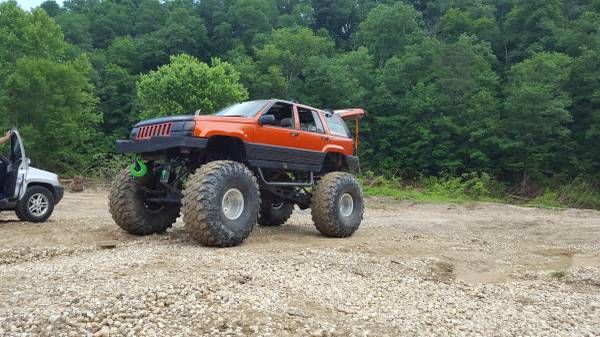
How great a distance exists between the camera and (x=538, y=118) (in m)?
34.9

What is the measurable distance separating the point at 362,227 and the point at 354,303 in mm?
6942

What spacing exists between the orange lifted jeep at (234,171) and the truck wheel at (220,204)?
1 cm

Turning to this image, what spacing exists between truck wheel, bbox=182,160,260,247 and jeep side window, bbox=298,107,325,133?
2.31 m

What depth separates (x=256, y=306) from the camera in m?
4.12

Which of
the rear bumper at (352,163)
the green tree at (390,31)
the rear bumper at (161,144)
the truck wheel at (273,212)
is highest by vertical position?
the green tree at (390,31)

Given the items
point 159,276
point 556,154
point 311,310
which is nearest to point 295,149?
point 159,276

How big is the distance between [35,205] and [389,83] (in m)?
40.7

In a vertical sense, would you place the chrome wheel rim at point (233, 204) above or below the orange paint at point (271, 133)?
below

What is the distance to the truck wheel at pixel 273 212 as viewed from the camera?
10281mm

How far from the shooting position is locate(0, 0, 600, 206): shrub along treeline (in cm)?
3353

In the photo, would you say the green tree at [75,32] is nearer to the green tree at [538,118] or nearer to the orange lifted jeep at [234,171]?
the green tree at [538,118]

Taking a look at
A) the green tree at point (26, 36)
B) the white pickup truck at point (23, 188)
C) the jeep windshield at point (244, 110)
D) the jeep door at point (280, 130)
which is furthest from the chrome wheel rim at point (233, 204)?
the green tree at point (26, 36)

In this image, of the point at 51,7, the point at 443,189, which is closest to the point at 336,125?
the point at 443,189

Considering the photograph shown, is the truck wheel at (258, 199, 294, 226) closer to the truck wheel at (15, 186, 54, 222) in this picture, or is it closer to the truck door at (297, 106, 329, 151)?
the truck door at (297, 106, 329, 151)
